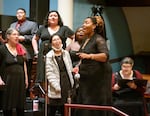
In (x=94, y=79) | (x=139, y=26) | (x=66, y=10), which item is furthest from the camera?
(x=139, y=26)

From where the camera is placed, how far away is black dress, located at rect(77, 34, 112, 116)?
14.4 feet

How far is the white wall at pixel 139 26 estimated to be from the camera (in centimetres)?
977

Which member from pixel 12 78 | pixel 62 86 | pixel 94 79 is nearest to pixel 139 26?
pixel 62 86

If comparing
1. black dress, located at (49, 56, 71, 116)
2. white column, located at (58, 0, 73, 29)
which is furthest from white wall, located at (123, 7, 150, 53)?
black dress, located at (49, 56, 71, 116)

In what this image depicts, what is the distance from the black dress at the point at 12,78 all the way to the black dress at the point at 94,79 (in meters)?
1.17

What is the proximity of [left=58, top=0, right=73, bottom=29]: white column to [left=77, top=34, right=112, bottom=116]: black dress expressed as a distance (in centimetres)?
346

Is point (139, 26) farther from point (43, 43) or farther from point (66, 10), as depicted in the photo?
point (43, 43)

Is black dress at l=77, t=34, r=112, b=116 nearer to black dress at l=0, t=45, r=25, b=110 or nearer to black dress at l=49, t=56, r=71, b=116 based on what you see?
black dress at l=49, t=56, r=71, b=116

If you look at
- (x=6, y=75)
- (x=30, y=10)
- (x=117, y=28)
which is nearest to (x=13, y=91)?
(x=6, y=75)

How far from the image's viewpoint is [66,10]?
7.88 meters

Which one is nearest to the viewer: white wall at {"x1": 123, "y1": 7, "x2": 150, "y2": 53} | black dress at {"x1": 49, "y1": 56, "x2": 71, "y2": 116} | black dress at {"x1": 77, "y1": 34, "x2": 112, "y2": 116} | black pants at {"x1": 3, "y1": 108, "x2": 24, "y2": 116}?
black dress at {"x1": 77, "y1": 34, "x2": 112, "y2": 116}

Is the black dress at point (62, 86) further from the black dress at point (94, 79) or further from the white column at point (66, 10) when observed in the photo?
the white column at point (66, 10)

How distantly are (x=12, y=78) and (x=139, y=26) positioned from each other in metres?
5.30

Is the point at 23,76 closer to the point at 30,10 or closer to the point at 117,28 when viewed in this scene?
the point at 30,10
